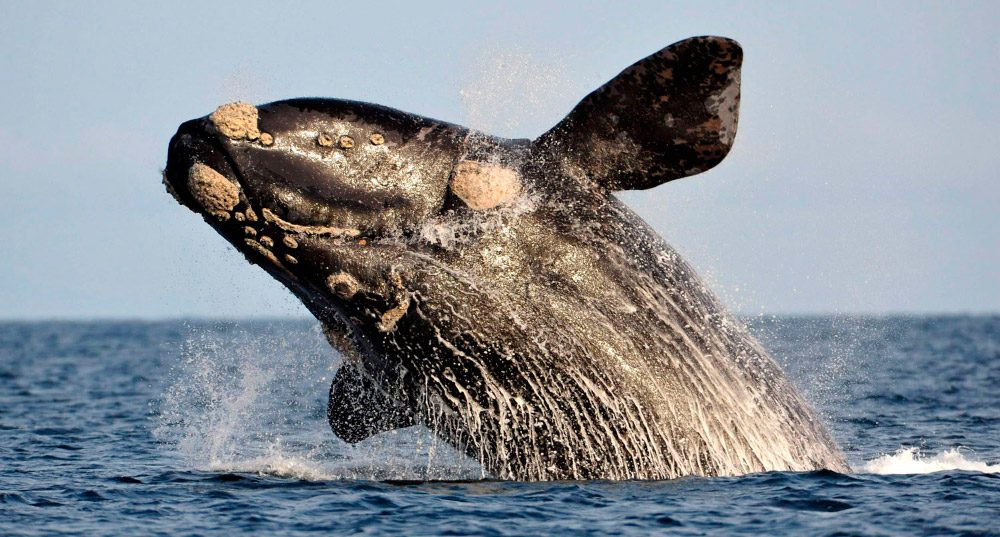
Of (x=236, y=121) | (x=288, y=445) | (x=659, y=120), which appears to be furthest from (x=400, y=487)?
(x=288, y=445)

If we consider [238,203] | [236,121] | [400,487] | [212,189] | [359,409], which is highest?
[236,121]

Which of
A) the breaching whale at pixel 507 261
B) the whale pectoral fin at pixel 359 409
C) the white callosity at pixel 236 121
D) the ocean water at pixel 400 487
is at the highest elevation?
the white callosity at pixel 236 121

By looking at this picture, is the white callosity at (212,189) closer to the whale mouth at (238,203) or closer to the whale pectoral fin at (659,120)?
the whale mouth at (238,203)

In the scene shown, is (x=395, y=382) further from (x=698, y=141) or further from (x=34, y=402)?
(x=34, y=402)

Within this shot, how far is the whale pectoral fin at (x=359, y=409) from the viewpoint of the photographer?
46.3 feet

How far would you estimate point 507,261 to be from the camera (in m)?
12.6

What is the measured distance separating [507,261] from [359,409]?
2918 millimetres

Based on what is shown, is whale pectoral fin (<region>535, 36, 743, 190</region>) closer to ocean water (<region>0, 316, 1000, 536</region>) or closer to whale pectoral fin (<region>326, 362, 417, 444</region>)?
ocean water (<region>0, 316, 1000, 536</region>)

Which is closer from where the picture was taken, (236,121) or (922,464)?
(236,121)

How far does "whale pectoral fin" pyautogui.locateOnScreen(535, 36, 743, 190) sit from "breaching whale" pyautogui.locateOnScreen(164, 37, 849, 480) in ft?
0.07

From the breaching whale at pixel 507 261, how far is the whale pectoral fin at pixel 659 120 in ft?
0.07

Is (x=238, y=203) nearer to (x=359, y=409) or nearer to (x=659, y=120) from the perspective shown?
(x=359, y=409)

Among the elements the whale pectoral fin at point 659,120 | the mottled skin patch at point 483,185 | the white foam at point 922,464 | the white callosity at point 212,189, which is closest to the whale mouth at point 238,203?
the white callosity at point 212,189

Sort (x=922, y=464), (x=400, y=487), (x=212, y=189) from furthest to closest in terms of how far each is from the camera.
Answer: (x=922, y=464) < (x=400, y=487) < (x=212, y=189)
